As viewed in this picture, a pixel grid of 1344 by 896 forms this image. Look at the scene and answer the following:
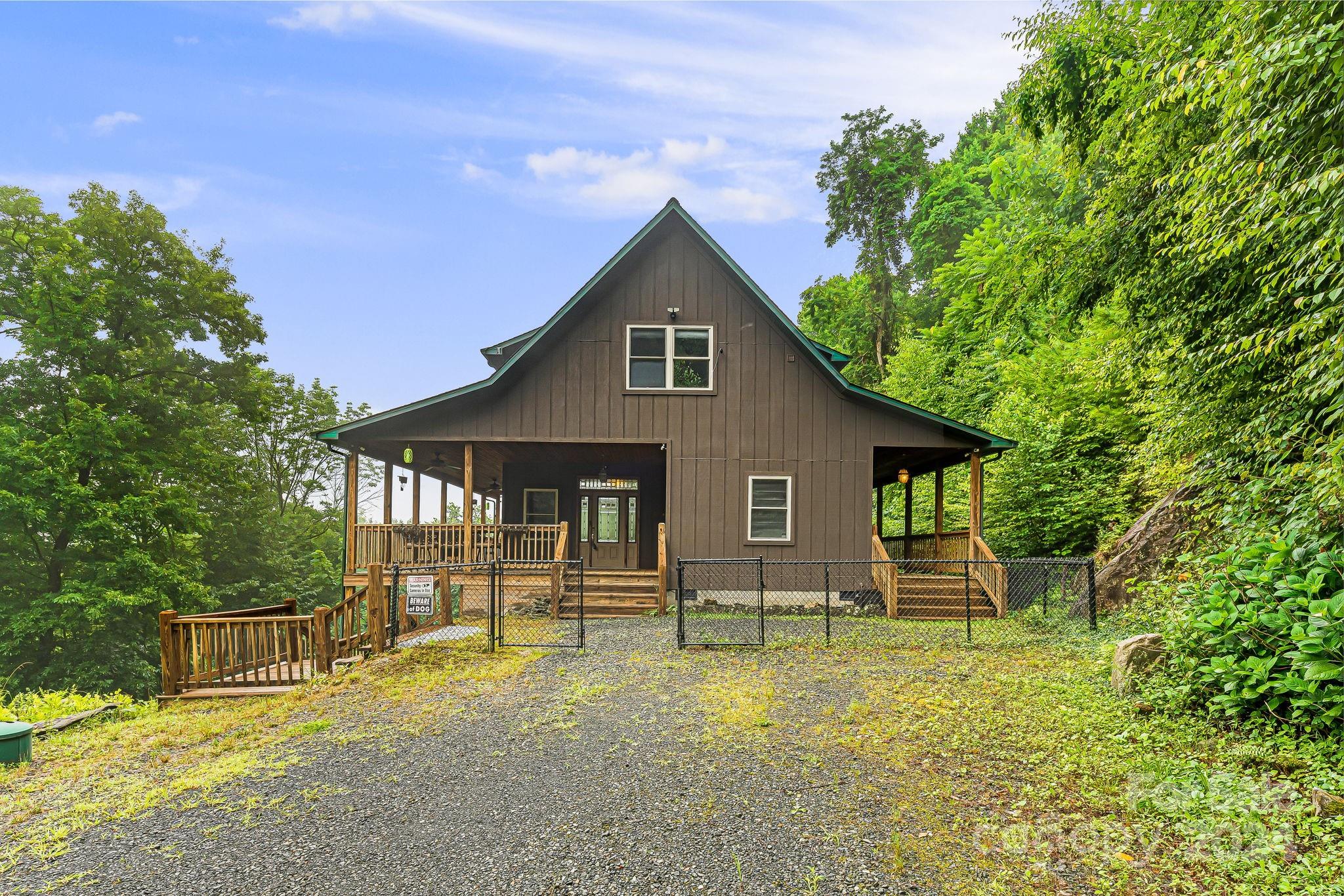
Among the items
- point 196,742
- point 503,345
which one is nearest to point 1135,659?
point 196,742

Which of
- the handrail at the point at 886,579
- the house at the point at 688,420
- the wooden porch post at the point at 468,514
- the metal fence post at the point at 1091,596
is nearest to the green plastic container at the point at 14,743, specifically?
the house at the point at 688,420

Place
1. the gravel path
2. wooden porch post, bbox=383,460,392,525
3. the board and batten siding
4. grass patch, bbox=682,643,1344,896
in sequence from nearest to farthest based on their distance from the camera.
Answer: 1. grass patch, bbox=682,643,1344,896
2. the gravel path
3. the board and batten siding
4. wooden porch post, bbox=383,460,392,525

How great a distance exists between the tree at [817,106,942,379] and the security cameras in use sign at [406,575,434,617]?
95.1ft

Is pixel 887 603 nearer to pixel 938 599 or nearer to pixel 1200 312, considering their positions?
pixel 938 599

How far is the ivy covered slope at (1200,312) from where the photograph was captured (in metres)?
5.07

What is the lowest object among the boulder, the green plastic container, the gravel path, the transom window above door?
the green plastic container

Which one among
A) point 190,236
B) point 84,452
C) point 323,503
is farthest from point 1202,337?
point 323,503

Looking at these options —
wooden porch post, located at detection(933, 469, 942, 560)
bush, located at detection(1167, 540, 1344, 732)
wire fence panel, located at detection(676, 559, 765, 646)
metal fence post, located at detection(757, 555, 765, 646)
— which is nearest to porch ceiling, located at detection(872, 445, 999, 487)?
wooden porch post, located at detection(933, 469, 942, 560)

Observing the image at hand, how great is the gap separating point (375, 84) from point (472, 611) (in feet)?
49.6

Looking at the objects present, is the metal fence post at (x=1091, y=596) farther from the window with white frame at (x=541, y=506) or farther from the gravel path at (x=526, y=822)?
the window with white frame at (x=541, y=506)

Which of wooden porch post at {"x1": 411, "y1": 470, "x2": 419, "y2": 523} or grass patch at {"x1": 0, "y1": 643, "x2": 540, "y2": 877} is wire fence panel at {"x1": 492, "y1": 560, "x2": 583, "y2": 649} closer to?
grass patch at {"x1": 0, "y1": 643, "x2": 540, "y2": 877}

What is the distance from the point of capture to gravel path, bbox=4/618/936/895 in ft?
12.5

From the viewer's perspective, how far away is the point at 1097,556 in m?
13.6

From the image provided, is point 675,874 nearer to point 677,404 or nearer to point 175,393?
point 677,404
